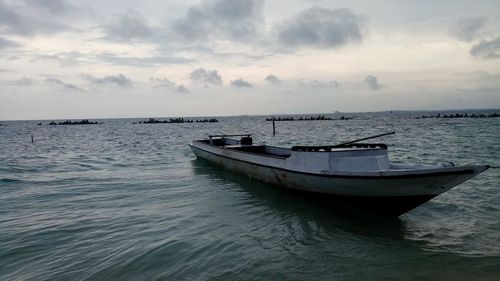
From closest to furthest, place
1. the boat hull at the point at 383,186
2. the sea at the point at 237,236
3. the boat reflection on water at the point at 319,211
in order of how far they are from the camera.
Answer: the sea at the point at 237,236 → the boat hull at the point at 383,186 → the boat reflection on water at the point at 319,211

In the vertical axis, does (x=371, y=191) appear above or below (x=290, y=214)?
above

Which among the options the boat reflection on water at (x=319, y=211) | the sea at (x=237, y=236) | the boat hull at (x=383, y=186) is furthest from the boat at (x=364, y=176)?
the sea at (x=237, y=236)

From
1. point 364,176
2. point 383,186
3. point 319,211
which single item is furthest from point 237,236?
point 383,186

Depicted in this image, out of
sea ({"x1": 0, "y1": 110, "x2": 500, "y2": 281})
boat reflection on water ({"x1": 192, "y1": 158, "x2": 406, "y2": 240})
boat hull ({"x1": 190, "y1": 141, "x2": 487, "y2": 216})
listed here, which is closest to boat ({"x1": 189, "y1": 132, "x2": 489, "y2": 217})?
boat hull ({"x1": 190, "y1": 141, "x2": 487, "y2": 216})

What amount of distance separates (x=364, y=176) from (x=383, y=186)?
55 cm

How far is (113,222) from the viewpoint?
1041 cm

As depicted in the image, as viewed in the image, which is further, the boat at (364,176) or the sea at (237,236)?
the boat at (364,176)

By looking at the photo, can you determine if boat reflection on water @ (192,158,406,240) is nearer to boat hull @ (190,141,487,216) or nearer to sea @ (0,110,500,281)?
sea @ (0,110,500,281)

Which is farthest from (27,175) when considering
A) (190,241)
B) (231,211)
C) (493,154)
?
(493,154)

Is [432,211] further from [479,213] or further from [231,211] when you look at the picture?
[231,211]

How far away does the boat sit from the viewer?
890 cm

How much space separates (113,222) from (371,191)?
7513 mm

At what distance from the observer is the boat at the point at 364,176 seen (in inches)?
350

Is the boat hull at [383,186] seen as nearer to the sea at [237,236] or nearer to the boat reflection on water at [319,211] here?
the boat reflection on water at [319,211]
